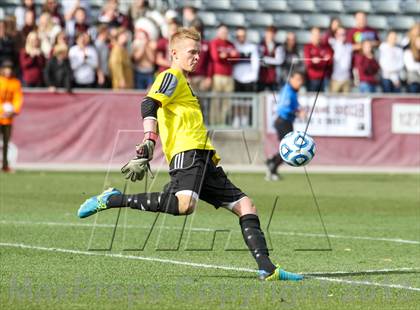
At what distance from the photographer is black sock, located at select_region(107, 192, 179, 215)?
9.01m

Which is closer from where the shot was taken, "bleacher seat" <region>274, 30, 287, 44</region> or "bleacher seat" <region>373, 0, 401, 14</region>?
"bleacher seat" <region>274, 30, 287, 44</region>

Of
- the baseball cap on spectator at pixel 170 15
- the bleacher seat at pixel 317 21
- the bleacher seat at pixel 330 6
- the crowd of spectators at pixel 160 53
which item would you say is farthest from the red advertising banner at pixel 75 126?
the bleacher seat at pixel 330 6

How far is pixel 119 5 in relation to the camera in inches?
1053

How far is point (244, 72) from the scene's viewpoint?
2506 centimetres

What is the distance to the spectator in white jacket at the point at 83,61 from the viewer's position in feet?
77.6

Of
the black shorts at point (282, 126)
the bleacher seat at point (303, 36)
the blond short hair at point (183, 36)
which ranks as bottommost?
the black shorts at point (282, 126)

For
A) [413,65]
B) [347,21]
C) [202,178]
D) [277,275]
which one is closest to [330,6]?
[347,21]

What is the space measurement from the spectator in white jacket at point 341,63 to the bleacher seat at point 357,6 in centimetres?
344

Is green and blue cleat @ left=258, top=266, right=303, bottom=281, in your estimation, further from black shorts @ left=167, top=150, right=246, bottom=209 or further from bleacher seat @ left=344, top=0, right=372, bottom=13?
bleacher seat @ left=344, top=0, right=372, bottom=13

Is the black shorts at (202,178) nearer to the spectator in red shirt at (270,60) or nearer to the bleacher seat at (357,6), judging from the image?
the spectator in red shirt at (270,60)

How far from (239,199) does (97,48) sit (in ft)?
50.7

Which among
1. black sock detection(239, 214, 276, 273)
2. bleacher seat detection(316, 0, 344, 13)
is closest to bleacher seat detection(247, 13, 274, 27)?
bleacher seat detection(316, 0, 344, 13)

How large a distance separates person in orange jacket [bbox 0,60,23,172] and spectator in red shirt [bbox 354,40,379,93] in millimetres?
7512

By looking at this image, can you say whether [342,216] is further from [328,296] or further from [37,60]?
[37,60]
